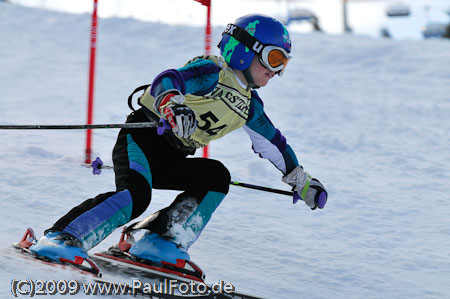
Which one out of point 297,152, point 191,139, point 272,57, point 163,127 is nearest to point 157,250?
point 191,139

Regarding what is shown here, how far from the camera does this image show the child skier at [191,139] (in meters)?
3.08

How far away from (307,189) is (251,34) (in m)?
0.97

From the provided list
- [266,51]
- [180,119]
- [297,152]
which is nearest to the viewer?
[180,119]

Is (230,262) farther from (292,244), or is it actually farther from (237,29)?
(237,29)

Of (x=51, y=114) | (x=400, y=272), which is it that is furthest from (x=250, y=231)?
(x=51, y=114)

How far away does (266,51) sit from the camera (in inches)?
129

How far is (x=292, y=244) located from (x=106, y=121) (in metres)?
4.04

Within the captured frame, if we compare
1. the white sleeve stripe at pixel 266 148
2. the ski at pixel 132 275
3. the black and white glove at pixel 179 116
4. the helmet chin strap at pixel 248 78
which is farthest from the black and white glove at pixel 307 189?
the black and white glove at pixel 179 116

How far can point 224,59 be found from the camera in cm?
339

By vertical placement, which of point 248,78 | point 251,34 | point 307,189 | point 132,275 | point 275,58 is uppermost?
point 251,34

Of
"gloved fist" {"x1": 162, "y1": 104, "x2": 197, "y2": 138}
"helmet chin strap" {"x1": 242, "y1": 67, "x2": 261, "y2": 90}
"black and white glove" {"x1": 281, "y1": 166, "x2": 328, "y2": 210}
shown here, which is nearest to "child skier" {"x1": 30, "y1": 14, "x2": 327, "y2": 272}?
"helmet chin strap" {"x1": 242, "y1": 67, "x2": 261, "y2": 90}

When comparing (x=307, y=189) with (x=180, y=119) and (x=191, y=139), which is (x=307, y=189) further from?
(x=180, y=119)

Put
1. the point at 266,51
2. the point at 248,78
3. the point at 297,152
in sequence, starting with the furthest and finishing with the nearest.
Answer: the point at 297,152 < the point at 248,78 < the point at 266,51

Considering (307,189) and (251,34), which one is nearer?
(251,34)
